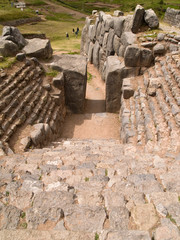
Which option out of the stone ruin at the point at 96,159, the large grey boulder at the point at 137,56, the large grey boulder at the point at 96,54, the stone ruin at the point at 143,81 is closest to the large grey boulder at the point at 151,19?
the stone ruin at the point at 143,81

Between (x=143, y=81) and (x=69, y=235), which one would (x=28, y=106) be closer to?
(x=143, y=81)

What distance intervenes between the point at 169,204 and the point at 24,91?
22.5 feet

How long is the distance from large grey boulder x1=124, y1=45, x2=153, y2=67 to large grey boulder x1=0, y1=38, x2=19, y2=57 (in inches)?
221

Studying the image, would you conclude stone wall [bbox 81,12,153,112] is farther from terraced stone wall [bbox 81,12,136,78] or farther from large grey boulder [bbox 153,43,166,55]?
large grey boulder [bbox 153,43,166,55]

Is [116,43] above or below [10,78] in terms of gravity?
above

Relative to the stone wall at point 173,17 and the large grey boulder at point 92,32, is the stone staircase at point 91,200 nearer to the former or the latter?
the stone wall at point 173,17

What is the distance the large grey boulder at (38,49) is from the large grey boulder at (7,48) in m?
0.85

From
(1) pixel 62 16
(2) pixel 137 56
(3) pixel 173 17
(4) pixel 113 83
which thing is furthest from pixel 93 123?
(1) pixel 62 16

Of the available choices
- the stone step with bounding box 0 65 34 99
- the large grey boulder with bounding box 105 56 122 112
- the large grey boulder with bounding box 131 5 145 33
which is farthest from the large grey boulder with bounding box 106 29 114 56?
the stone step with bounding box 0 65 34 99

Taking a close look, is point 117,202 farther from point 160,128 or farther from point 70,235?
point 160,128

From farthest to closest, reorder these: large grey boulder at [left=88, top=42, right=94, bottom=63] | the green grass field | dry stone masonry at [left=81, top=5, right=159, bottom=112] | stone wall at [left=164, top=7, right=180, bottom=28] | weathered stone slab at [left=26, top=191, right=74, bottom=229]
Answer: the green grass field < large grey boulder at [left=88, top=42, right=94, bottom=63] < stone wall at [left=164, top=7, right=180, bottom=28] < dry stone masonry at [left=81, top=5, right=159, bottom=112] < weathered stone slab at [left=26, top=191, right=74, bottom=229]

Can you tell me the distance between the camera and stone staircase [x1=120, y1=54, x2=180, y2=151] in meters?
5.94

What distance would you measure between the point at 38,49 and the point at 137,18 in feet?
18.5

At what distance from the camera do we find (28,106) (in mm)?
7543
